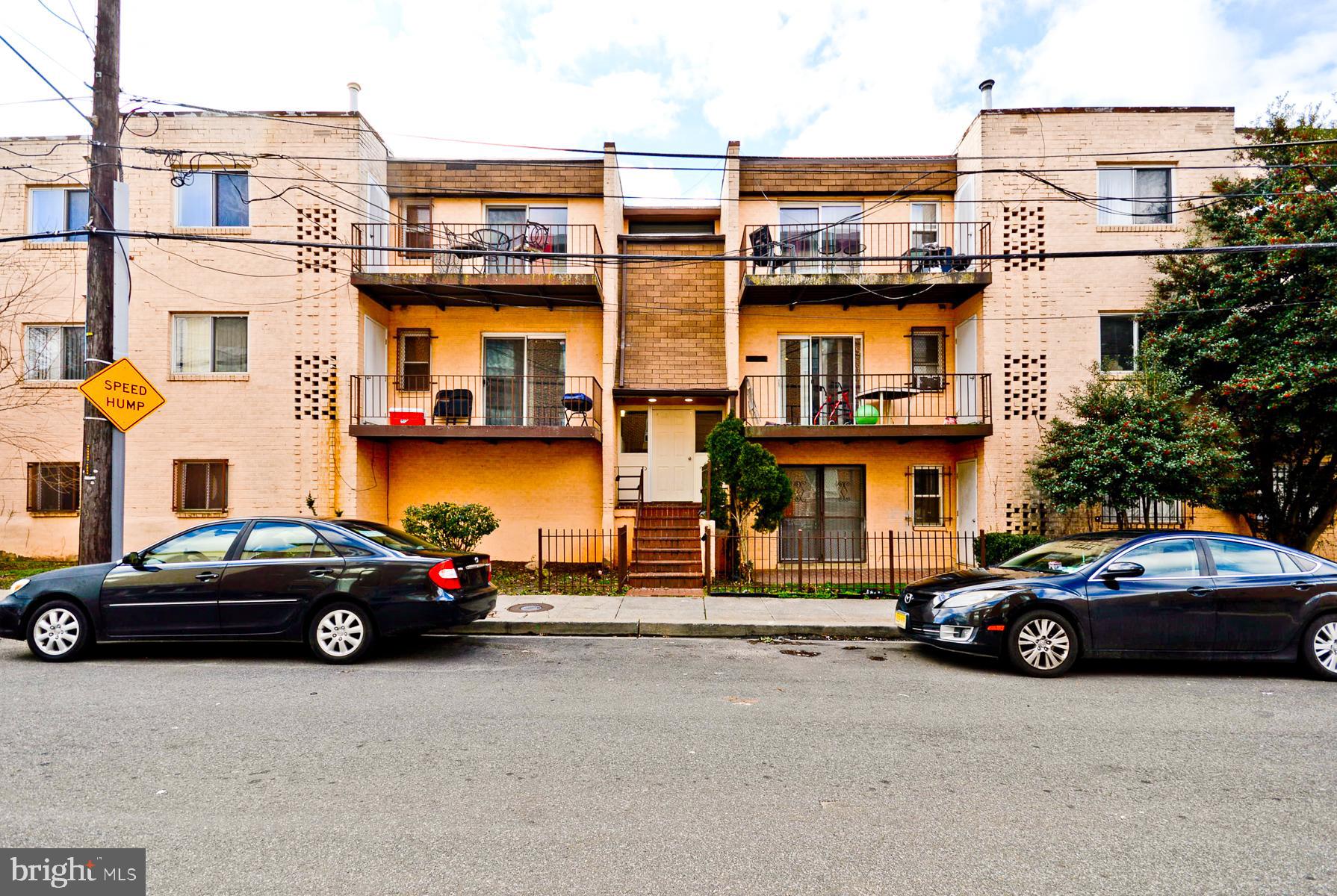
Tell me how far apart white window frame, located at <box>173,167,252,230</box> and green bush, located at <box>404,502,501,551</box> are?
7210mm

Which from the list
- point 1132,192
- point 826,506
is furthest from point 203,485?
point 1132,192

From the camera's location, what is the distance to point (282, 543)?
22.9 ft

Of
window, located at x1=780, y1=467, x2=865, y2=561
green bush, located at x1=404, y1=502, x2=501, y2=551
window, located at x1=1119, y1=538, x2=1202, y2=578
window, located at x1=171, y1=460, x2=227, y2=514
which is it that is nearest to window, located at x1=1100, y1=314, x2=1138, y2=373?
window, located at x1=780, y1=467, x2=865, y2=561

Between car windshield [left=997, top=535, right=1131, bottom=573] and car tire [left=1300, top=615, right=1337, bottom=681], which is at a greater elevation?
car windshield [left=997, top=535, right=1131, bottom=573]

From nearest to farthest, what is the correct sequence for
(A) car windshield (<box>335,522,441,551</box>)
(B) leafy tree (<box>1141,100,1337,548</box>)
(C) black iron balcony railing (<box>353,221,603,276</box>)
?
(A) car windshield (<box>335,522,441,551</box>) → (B) leafy tree (<box>1141,100,1337,548</box>) → (C) black iron balcony railing (<box>353,221,603,276</box>)

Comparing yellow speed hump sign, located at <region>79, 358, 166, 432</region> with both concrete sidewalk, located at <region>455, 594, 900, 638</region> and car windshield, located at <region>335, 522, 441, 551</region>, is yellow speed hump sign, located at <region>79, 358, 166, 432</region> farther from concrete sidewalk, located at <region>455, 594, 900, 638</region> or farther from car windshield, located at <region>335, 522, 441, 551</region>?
concrete sidewalk, located at <region>455, 594, 900, 638</region>

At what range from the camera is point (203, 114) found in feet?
43.3

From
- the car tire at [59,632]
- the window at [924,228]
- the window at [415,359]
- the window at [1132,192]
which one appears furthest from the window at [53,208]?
the window at [1132,192]

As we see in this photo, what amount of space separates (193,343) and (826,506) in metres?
13.5

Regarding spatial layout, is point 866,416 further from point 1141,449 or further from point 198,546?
point 198,546

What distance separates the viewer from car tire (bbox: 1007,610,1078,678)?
21.3 ft

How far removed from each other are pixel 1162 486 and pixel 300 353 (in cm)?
1577

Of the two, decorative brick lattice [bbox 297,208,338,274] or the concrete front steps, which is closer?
the concrete front steps

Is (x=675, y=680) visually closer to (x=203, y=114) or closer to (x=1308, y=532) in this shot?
(x=1308, y=532)
